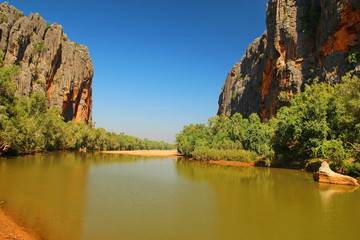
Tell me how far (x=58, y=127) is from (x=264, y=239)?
2238 inches

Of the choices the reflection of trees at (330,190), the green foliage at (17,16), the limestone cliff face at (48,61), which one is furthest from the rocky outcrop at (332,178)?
the green foliage at (17,16)

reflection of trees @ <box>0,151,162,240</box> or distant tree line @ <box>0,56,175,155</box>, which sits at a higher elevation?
distant tree line @ <box>0,56,175,155</box>

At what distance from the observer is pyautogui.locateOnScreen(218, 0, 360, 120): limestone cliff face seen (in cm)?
3868

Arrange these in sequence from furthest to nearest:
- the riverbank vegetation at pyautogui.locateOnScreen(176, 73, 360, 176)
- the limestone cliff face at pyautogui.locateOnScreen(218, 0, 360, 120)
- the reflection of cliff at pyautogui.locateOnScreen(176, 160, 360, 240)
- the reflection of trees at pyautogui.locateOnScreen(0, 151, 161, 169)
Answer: the limestone cliff face at pyautogui.locateOnScreen(218, 0, 360, 120)
the reflection of trees at pyautogui.locateOnScreen(0, 151, 161, 169)
the riverbank vegetation at pyautogui.locateOnScreen(176, 73, 360, 176)
the reflection of cliff at pyautogui.locateOnScreen(176, 160, 360, 240)

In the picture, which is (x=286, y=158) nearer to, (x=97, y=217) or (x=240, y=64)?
(x=97, y=217)

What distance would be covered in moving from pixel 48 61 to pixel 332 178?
80.9m

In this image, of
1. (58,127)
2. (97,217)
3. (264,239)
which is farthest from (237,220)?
(58,127)

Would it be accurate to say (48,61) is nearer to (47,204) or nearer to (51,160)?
(51,160)

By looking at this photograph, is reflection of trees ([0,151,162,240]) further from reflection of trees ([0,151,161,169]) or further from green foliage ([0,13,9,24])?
green foliage ([0,13,9,24])

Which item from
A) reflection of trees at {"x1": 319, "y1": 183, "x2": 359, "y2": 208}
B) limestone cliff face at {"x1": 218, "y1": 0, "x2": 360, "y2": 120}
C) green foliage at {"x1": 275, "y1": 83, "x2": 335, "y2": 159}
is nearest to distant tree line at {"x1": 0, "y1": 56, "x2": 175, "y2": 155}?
reflection of trees at {"x1": 319, "y1": 183, "x2": 359, "y2": 208}

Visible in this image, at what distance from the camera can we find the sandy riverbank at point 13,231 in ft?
26.8

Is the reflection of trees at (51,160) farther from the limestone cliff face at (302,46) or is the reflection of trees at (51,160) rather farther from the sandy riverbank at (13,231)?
the limestone cliff face at (302,46)

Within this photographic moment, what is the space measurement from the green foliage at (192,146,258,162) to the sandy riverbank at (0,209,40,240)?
40.9 m

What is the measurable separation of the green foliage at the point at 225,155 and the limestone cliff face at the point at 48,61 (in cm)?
4468
